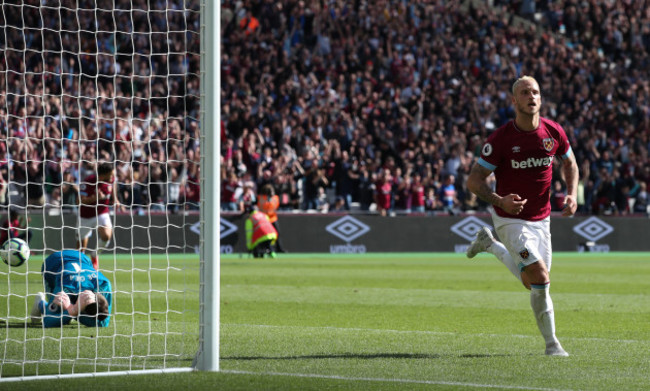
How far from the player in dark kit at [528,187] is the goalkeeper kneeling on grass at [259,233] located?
16.7m

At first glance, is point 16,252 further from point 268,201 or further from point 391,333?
point 268,201

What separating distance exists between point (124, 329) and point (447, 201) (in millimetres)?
20598

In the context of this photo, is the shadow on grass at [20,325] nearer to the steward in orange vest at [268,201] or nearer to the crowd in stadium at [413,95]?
the steward in orange vest at [268,201]

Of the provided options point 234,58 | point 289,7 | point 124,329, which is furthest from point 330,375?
point 289,7

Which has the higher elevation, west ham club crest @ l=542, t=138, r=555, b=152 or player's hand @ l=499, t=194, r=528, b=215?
west ham club crest @ l=542, t=138, r=555, b=152

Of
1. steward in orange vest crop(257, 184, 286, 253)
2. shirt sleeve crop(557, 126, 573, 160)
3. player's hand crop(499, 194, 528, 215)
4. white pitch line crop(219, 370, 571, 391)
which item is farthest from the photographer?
steward in orange vest crop(257, 184, 286, 253)

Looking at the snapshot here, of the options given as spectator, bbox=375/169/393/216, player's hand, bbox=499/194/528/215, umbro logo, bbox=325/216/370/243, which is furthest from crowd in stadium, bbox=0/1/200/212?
player's hand, bbox=499/194/528/215

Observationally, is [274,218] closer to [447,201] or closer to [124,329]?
[447,201]

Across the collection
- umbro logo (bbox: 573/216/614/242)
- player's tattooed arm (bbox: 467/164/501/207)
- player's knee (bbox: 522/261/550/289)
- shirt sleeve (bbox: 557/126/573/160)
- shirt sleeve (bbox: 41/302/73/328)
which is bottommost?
umbro logo (bbox: 573/216/614/242)

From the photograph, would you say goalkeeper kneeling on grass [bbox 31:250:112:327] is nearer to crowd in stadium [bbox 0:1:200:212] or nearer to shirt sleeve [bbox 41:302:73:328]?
shirt sleeve [bbox 41:302:73:328]

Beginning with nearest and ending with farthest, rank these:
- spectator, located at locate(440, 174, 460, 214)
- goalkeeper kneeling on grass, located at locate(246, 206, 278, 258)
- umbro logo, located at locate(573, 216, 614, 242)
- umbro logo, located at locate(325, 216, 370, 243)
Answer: goalkeeper kneeling on grass, located at locate(246, 206, 278, 258), umbro logo, located at locate(325, 216, 370, 243), spectator, located at locate(440, 174, 460, 214), umbro logo, located at locate(573, 216, 614, 242)

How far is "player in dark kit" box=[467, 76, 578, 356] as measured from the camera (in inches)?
335

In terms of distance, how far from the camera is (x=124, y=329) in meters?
10.6

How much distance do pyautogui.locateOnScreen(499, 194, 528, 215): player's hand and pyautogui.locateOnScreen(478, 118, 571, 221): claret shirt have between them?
308 millimetres
